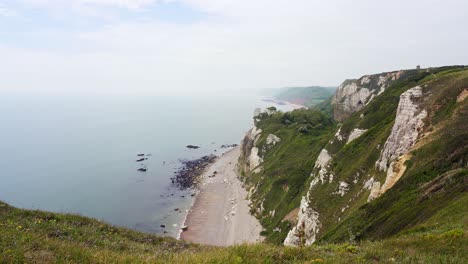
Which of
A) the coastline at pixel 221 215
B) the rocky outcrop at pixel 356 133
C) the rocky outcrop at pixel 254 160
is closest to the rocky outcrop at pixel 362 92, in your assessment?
the rocky outcrop at pixel 254 160

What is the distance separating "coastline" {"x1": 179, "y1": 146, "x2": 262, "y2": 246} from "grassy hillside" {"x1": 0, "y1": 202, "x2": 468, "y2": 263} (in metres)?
→ 32.8

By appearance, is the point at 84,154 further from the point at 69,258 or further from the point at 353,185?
the point at 69,258

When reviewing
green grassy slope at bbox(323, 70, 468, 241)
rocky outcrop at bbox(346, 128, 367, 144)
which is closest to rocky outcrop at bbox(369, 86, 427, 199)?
green grassy slope at bbox(323, 70, 468, 241)

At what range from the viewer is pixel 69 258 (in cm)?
714

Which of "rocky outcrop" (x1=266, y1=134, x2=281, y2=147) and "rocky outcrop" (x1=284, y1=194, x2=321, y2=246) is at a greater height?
"rocky outcrop" (x1=266, y1=134, x2=281, y2=147)

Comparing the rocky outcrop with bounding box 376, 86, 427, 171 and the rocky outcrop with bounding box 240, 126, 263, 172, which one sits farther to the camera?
the rocky outcrop with bounding box 240, 126, 263, 172

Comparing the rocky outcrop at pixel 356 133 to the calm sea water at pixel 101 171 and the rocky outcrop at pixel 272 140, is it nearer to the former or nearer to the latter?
the rocky outcrop at pixel 272 140

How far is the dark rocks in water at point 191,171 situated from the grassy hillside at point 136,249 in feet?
255

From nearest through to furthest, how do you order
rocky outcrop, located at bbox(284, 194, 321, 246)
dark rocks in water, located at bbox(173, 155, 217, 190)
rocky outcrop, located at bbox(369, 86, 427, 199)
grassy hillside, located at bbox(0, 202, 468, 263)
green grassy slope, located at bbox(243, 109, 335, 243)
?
grassy hillside, located at bbox(0, 202, 468, 263) → rocky outcrop, located at bbox(369, 86, 427, 199) → rocky outcrop, located at bbox(284, 194, 321, 246) → green grassy slope, located at bbox(243, 109, 335, 243) → dark rocks in water, located at bbox(173, 155, 217, 190)

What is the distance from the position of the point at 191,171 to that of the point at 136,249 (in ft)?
320

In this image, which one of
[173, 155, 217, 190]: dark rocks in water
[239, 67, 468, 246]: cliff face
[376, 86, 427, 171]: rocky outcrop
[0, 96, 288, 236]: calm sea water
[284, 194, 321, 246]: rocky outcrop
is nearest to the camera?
[239, 67, 468, 246]: cliff face

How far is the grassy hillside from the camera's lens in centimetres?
740

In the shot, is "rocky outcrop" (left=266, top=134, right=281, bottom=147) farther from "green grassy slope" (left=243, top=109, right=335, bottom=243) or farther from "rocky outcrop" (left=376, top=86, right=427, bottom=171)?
"rocky outcrop" (left=376, top=86, right=427, bottom=171)

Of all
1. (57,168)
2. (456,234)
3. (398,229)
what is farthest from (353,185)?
(57,168)
